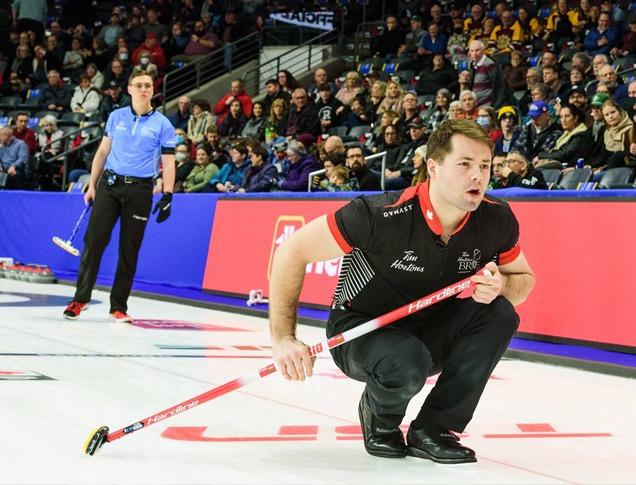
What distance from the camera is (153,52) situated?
21.5 meters

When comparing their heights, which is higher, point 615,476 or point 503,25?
point 503,25

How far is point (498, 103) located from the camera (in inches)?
512

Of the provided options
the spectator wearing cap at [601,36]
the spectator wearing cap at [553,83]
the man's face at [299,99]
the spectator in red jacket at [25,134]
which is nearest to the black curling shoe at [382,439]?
the spectator wearing cap at [553,83]

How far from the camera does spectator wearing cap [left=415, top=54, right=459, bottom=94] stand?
49.3ft

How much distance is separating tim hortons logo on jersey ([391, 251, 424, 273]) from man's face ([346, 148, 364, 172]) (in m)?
7.45

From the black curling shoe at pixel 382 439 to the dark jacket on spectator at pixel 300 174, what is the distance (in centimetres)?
870

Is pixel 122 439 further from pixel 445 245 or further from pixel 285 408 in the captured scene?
pixel 445 245

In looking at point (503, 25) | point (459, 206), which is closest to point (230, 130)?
point (503, 25)

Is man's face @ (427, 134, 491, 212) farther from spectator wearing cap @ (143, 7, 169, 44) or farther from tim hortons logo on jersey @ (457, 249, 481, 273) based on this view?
spectator wearing cap @ (143, 7, 169, 44)

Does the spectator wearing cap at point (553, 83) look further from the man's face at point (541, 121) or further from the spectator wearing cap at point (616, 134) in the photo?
the spectator wearing cap at point (616, 134)

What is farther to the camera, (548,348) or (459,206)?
(548,348)

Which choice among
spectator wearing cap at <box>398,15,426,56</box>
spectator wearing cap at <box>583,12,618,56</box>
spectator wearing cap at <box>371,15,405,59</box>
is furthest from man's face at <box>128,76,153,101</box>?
spectator wearing cap at <box>371,15,405,59</box>

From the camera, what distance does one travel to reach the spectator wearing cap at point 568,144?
35.0 ft

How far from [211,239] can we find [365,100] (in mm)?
5196
